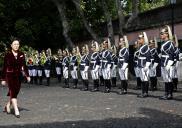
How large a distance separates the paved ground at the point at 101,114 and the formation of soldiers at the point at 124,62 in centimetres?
97

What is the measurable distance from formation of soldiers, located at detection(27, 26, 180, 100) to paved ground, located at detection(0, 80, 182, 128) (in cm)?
97

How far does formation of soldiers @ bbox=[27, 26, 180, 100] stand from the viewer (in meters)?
17.6

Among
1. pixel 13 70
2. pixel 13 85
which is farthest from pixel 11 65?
pixel 13 85

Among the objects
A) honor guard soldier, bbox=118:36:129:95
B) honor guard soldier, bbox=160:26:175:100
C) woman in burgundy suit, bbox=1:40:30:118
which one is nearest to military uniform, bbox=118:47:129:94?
honor guard soldier, bbox=118:36:129:95

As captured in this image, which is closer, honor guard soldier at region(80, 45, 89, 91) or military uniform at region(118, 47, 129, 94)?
military uniform at region(118, 47, 129, 94)

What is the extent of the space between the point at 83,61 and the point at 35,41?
819 inches

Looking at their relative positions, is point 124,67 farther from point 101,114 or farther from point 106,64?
point 101,114

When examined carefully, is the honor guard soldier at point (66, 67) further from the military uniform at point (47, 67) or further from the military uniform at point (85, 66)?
the military uniform at point (47, 67)

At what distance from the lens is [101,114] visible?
13.8 metres

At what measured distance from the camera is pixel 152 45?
850 inches

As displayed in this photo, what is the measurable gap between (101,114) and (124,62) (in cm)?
725

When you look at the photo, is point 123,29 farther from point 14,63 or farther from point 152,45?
point 14,63

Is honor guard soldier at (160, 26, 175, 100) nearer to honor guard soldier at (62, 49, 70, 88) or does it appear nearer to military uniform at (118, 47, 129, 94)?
military uniform at (118, 47, 129, 94)

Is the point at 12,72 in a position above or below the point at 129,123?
above
